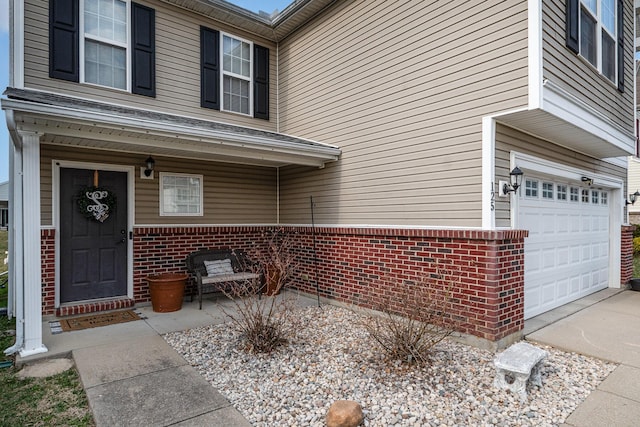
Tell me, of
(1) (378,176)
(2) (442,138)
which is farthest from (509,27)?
(1) (378,176)

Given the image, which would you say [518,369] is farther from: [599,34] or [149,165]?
[149,165]

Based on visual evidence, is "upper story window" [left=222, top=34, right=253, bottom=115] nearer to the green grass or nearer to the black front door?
the black front door

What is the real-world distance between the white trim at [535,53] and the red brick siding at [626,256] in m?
5.76

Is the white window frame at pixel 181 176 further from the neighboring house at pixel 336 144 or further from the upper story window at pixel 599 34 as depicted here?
the upper story window at pixel 599 34

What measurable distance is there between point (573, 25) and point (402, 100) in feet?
7.53

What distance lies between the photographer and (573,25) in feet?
15.6

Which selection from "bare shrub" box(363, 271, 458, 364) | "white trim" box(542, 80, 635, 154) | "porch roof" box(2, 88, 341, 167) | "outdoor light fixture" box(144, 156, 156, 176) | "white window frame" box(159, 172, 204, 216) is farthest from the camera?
"white window frame" box(159, 172, 204, 216)

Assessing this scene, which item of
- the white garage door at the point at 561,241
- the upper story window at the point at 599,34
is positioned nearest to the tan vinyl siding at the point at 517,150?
the white garage door at the point at 561,241

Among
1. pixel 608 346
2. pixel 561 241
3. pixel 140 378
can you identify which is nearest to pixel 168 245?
pixel 140 378

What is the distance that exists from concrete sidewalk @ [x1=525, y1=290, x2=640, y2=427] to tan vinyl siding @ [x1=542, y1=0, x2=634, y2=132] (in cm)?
310

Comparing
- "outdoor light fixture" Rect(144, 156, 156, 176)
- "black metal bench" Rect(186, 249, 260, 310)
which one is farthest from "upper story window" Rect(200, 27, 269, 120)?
"black metal bench" Rect(186, 249, 260, 310)

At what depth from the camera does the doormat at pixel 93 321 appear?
5045 mm

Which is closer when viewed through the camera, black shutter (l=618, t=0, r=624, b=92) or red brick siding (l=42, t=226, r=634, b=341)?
red brick siding (l=42, t=226, r=634, b=341)

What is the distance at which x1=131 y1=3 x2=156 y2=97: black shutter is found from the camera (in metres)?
6.22
